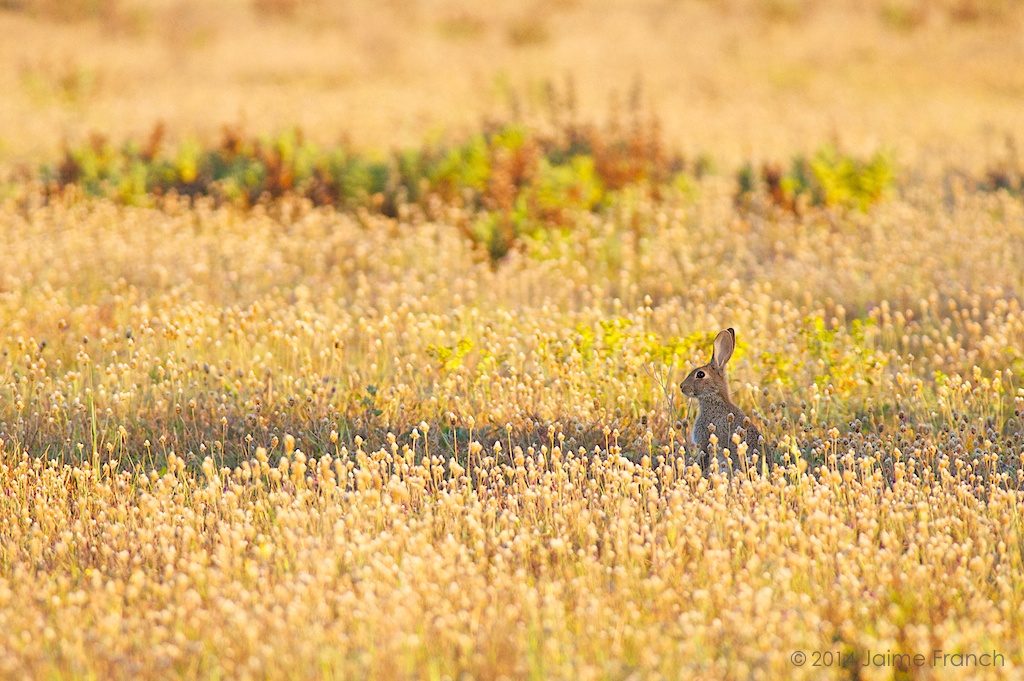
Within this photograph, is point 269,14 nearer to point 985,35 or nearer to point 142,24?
point 142,24

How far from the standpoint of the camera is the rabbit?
5941 millimetres

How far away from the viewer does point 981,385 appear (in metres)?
6.67

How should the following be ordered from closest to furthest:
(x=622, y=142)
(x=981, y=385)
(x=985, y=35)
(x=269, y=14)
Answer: (x=981, y=385), (x=622, y=142), (x=985, y=35), (x=269, y=14)

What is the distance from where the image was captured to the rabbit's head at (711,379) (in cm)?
607

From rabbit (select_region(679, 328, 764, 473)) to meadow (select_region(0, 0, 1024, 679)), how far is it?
0.49ft

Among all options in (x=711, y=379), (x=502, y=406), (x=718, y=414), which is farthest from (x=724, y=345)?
(x=502, y=406)

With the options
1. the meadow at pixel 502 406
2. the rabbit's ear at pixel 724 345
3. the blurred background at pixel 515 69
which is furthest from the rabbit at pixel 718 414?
the blurred background at pixel 515 69

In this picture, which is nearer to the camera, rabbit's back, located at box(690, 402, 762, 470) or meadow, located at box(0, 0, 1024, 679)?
meadow, located at box(0, 0, 1024, 679)

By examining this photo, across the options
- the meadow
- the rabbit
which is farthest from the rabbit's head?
the meadow

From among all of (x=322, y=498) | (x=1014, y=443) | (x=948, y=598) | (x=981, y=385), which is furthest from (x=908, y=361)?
(x=322, y=498)

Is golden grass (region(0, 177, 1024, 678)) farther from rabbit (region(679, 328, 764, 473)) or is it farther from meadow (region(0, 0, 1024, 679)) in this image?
rabbit (region(679, 328, 764, 473))

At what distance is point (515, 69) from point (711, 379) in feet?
62.6

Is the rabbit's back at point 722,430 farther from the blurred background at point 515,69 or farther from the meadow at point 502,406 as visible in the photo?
the blurred background at point 515,69

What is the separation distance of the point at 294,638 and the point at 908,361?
4966 mm
